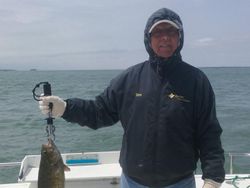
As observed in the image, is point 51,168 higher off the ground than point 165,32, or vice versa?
point 165,32

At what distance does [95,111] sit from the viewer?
404 centimetres

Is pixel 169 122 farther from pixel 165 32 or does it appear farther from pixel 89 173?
pixel 89 173

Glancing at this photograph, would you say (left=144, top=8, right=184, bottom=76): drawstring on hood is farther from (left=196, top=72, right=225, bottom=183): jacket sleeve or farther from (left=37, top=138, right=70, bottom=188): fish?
(left=37, top=138, right=70, bottom=188): fish

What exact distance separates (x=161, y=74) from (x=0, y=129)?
1832 cm

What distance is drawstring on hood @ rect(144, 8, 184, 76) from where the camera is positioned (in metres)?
3.71

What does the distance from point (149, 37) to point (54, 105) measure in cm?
95

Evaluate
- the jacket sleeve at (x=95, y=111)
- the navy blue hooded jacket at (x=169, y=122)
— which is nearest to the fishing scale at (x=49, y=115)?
the jacket sleeve at (x=95, y=111)

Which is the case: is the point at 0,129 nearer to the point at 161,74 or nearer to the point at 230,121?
the point at 230,121

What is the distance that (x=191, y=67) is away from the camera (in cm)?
380

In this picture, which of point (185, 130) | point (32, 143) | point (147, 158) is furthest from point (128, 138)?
point (32, 143)

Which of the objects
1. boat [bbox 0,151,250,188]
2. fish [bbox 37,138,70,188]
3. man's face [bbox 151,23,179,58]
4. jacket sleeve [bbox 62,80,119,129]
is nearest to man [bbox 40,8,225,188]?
man's face [bbox 151,23,179,58]

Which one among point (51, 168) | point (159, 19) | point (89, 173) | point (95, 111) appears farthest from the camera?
point (89, 173)

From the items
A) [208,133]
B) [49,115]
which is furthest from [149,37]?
[49,115]

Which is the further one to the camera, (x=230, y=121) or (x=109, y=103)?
(x=230, y=121)
